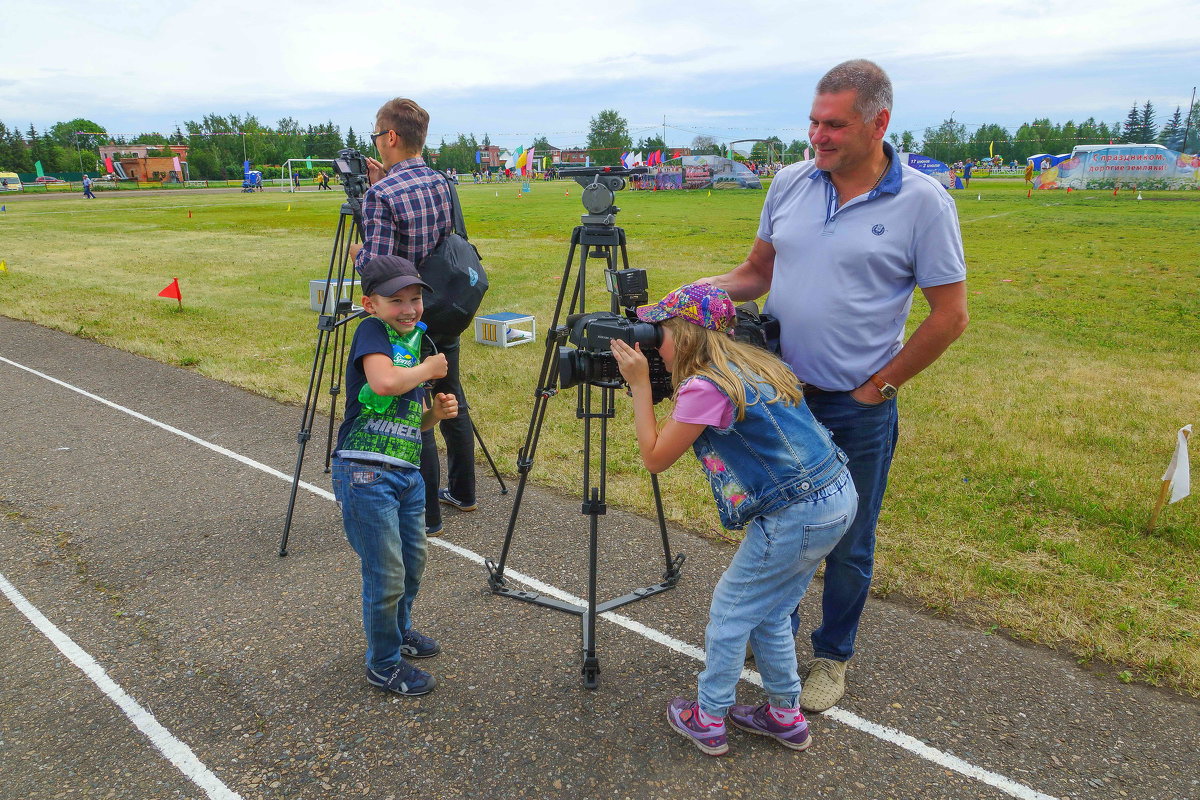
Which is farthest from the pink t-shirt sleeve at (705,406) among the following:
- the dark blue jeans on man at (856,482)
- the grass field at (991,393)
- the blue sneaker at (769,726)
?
the grass field at (991,393)

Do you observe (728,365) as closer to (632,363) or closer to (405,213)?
(632,363)

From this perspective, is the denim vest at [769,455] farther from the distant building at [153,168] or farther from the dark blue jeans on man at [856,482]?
the distant building at [153,168]

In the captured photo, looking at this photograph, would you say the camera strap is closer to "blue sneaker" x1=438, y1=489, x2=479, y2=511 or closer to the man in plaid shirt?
the man in plaid shirt

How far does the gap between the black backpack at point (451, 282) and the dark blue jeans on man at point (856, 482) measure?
1.92m

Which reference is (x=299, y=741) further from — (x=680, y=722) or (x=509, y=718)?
(x=680, y=722)

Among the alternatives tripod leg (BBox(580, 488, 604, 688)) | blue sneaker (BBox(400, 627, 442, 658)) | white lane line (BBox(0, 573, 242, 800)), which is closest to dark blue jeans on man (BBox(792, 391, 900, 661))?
tripod leg (BBox(580, 488, 604, 688))

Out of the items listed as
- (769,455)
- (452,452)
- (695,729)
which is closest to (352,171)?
(452,452)

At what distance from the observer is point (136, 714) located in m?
3.08

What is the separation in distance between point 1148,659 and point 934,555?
1.15 metres

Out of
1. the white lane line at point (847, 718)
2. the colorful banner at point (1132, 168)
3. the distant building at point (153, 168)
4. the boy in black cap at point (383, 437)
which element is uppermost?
the distant building at point (153, 168)

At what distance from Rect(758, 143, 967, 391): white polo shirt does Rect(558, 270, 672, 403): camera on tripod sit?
519 mm

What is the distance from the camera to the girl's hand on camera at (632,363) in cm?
258

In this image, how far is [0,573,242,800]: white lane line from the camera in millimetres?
2734

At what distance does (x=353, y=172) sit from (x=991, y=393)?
20.3 ft
